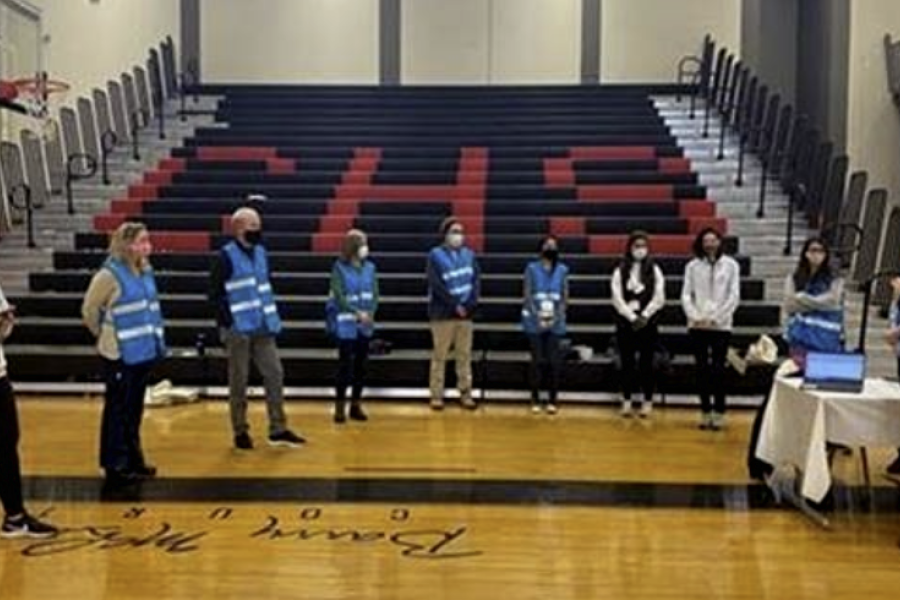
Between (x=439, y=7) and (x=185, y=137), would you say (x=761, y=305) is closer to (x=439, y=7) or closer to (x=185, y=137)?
(x=185, y=137)

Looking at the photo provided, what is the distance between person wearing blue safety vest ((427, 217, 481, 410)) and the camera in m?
9.30

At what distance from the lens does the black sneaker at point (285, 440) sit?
7.64m

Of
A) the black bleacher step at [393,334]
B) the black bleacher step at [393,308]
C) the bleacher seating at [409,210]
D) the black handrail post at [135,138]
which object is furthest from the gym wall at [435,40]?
the black bleacher step at [393,334]

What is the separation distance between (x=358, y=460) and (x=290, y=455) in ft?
Answer: 1.49

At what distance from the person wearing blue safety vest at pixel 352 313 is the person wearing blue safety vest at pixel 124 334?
2.35 meters

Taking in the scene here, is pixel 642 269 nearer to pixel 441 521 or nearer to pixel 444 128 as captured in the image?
pixel 441 521

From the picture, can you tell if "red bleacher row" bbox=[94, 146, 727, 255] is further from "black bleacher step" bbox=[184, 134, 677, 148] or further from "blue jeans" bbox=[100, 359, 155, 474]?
"blue jeans" bbox=[100, 359, 155, 474]

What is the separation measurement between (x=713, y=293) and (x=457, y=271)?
208 centimetres

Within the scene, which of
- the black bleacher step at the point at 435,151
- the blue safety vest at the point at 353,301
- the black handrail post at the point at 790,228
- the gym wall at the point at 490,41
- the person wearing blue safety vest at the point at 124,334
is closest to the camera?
the person wearing blue safety vest at the point at 124,334

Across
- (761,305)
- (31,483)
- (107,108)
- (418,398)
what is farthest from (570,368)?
(107,108)

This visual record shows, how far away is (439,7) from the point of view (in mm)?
19297

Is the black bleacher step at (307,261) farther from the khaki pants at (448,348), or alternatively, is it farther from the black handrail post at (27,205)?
the khaki pants at (448,348)

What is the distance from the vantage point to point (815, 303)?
270 inches

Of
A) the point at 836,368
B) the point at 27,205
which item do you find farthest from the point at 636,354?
the point at 27,205
